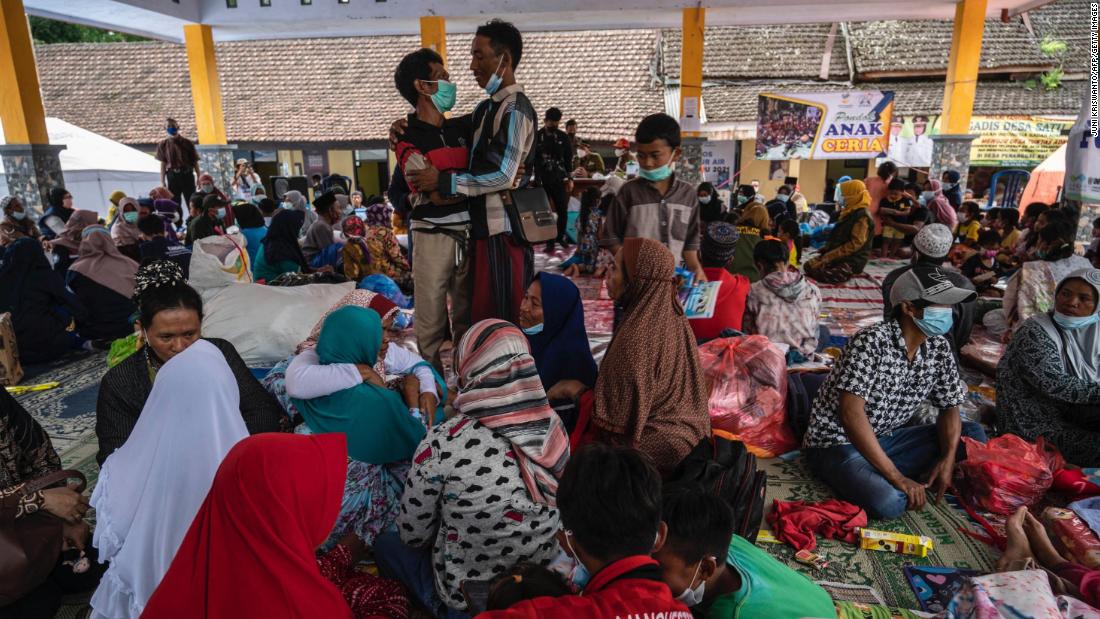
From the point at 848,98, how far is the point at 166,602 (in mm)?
10800

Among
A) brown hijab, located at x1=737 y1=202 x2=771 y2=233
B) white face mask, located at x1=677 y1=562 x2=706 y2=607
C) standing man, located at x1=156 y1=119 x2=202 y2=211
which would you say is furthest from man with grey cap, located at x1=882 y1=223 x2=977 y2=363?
standing man, located at x1=156 y1=119 x2=202 y2=211

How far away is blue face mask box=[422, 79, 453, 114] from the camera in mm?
3197

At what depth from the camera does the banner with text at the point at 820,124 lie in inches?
391

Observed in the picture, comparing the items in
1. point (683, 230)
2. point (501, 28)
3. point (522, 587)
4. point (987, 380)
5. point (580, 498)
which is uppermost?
point (501, 28)

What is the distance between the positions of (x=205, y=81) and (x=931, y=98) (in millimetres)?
13217

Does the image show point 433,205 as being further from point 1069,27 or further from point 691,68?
point 1069,27

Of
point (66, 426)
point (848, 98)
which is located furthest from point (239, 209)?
point (848, 98)

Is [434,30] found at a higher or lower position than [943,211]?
higher

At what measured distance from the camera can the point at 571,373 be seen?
10.3 feet

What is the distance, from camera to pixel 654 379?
2.52m

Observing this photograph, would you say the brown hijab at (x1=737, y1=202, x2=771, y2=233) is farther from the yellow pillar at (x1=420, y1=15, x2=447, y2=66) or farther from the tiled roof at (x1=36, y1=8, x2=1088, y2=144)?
the tiled roof at (x1=36, y1=8, x2=1088, y2=144)

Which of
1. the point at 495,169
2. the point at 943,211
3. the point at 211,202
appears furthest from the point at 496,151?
the point at 943,211

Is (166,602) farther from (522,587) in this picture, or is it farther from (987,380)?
(987,380)

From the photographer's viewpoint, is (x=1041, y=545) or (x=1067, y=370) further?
(x=1067, y=370)
